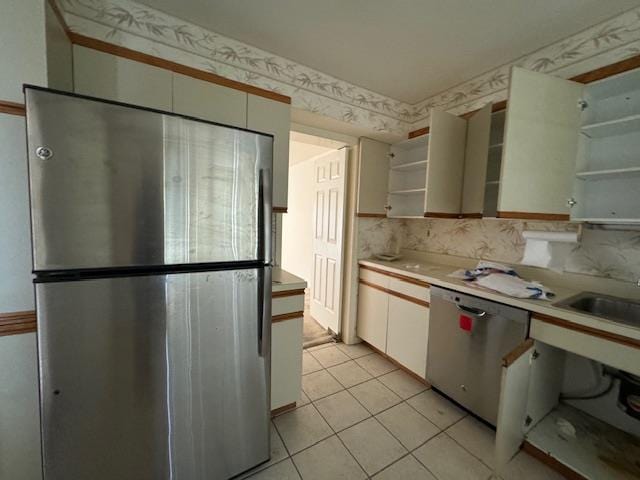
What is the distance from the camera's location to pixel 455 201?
1993mm

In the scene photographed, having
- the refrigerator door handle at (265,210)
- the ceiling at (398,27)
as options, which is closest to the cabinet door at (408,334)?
the refrigerator door handle at (265,210)

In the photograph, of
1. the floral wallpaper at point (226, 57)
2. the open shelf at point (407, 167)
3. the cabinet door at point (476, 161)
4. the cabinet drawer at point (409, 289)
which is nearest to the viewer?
the floral wallpaper at point (226, 57)

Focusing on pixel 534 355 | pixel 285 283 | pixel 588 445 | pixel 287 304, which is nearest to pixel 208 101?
pixel 285 283

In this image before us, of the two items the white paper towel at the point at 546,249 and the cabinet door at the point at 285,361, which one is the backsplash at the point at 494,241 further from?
the cabinet door at the point at 285,361

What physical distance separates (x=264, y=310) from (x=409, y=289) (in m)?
1.35

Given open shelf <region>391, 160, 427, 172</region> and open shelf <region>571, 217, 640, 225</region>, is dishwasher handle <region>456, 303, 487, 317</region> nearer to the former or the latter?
open shelf <region>571, 217, 640, 225</region>

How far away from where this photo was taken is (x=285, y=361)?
5.32ft

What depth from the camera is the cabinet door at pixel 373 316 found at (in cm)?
234

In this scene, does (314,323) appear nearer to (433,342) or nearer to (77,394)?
(433,342)

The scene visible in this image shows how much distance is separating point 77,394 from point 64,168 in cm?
77

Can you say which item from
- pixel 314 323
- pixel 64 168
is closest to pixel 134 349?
pixel 64 168

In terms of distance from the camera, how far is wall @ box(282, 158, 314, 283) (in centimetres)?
396

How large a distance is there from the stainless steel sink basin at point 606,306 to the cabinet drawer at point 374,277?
A: 1166 mm

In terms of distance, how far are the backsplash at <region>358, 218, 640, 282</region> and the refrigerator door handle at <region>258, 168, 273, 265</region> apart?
1.54m
